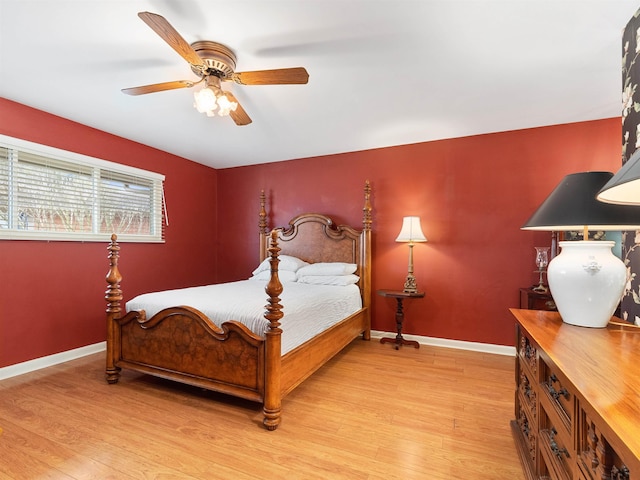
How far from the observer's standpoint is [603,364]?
0.97 metres

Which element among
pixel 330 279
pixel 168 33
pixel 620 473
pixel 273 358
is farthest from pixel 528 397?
pixel 168 33

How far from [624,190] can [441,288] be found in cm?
270

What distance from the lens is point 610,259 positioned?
4.34ft

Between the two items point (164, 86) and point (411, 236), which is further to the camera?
point (411, 236)

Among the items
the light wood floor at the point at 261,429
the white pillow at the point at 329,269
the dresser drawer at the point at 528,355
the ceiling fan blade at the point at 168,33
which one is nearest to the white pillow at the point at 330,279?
the white pillow at the point at 329,269

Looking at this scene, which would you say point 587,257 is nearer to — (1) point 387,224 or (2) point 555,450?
(2) point 555,450

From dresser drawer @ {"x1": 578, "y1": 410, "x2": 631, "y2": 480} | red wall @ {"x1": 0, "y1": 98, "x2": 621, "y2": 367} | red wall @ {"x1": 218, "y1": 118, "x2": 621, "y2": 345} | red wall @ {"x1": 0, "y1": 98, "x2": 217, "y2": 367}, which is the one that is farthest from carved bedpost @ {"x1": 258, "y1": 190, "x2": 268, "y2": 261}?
dresser drawer @ {"x1": 578, "y1": 410, "x2": 631, "y2": 480}

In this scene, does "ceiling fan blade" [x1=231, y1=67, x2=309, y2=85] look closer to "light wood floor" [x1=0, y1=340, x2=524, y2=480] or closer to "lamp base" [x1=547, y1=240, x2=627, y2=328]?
"lamp base" [x1=547, y1=240, x2=627, y2=328]

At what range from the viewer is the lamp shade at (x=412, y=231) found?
3390 mm

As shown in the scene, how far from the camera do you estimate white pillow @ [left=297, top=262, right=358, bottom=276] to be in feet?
11.9

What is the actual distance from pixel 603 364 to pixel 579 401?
0.21 meters

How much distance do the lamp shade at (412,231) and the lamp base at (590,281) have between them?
1950 millimetres

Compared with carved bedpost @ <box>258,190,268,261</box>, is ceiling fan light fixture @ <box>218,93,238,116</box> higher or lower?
higher

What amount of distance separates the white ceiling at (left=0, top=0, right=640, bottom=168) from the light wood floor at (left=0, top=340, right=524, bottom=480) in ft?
7.85
